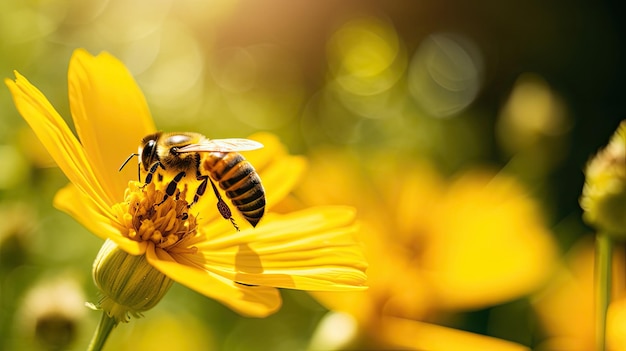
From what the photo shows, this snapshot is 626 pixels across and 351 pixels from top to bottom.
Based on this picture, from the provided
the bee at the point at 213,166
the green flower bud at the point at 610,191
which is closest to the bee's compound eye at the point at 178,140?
the bee at the point at 213,166

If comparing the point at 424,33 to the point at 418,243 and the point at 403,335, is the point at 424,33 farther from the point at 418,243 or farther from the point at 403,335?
the point at 403,335

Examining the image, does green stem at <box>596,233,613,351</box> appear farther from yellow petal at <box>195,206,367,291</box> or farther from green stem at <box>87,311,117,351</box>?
green stem at <box>87,311,117,351</box>

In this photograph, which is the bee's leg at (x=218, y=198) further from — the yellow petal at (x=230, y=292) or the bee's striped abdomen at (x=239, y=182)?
the yellow petal at (x=230, y=292)

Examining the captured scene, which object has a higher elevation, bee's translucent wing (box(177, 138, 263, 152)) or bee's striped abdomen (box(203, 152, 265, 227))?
bee's translucent wing (box(177, 138, 263, 152))

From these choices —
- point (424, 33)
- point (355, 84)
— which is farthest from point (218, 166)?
point (424, 33)

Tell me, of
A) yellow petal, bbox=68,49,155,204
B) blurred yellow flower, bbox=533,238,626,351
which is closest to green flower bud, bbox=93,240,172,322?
yellow petal, bbox=68,49,155,204
